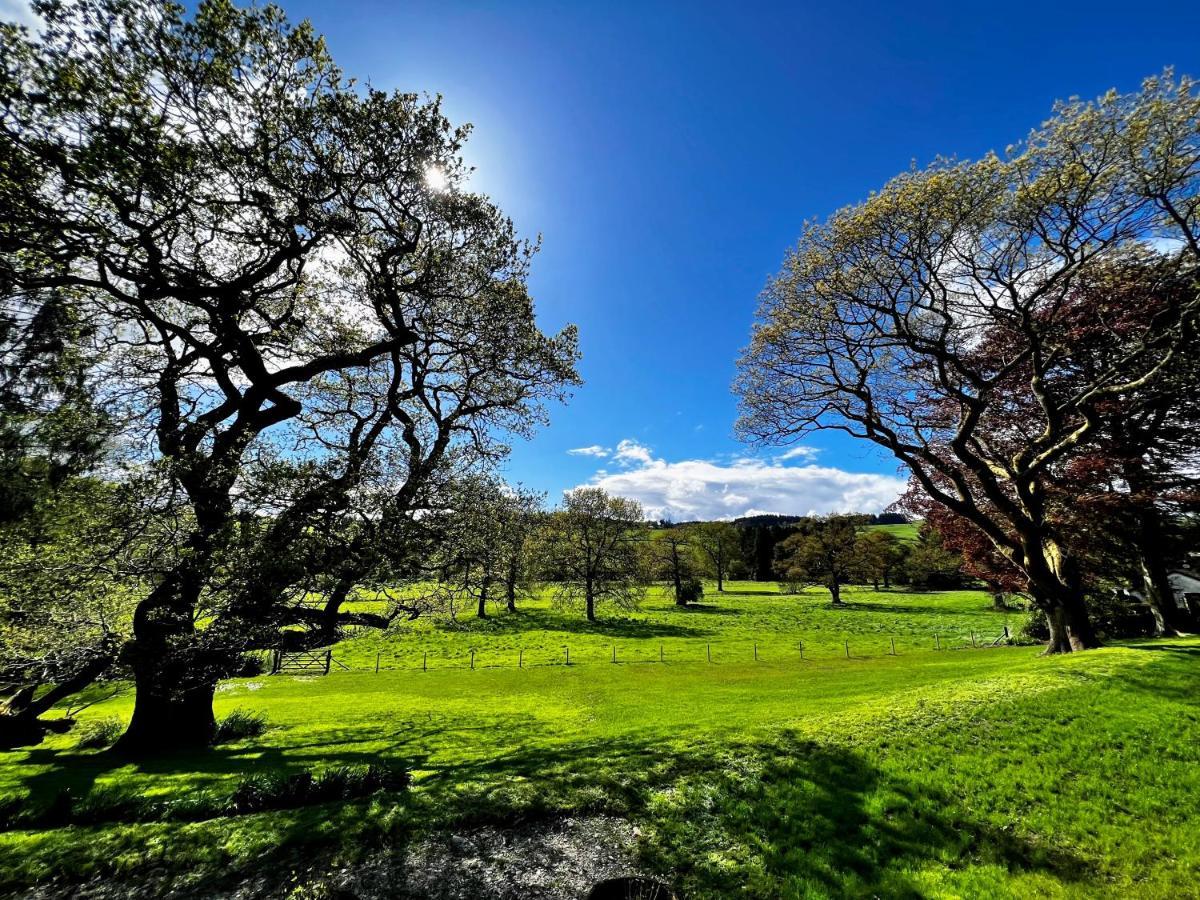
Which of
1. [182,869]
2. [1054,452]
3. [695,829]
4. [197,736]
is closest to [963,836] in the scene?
[695,829]

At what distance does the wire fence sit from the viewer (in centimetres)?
→ 3294

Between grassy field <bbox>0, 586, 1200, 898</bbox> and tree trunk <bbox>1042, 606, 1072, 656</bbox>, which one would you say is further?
tree trunk <bbox>1042, 606, 1072, 656</bbox>

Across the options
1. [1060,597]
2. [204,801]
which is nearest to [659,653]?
[1060,597]

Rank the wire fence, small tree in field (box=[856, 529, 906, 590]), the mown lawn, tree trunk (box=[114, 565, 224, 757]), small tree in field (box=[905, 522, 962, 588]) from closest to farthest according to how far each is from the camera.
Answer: tree trunk (box=[114, 565, 224, 757]) → the wire fence → the mown lawn → small tree in field (box=[905, 522, 962, 588]) → small tree in field (box=[856, 529, 906, 590])

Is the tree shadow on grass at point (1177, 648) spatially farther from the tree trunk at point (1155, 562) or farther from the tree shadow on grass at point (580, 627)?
the tree shadow on grass at point (580, 627)

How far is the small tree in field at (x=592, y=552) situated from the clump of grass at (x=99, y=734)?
3450cm

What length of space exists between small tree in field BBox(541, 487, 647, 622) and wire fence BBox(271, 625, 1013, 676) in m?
12.6

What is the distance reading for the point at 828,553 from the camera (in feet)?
222

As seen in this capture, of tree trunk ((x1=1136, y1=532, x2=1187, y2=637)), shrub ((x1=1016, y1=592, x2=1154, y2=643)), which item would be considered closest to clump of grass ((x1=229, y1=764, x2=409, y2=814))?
tree trunk ((x1=1136, y1=532, x2=1187, y2=637))

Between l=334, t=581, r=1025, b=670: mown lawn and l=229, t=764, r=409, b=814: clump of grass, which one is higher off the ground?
l=229, t=764, r=409, b=814: clump of grass

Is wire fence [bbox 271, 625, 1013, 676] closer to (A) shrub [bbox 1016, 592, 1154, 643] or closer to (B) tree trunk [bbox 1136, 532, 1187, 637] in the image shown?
(A) shrub [bbox 1016, 592, 1154, 643]

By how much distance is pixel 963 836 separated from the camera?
273 inches

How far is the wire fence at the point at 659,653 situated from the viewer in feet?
108

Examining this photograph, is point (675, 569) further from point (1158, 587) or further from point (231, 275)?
point (231, 275)
